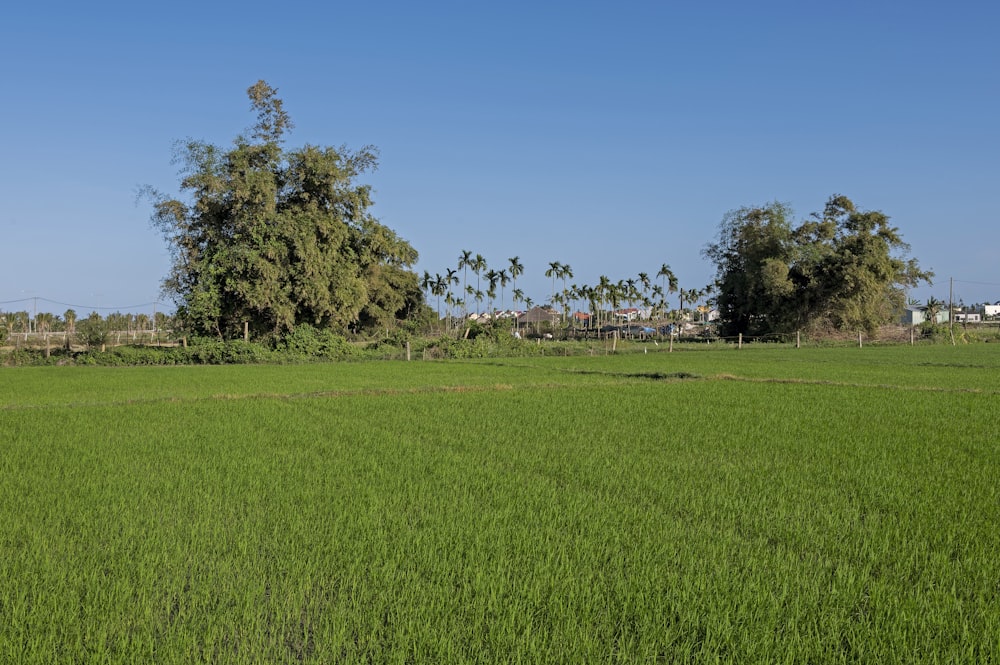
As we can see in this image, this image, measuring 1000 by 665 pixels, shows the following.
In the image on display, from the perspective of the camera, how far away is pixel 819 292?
4231cm

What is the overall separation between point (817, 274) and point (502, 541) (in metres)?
42.4

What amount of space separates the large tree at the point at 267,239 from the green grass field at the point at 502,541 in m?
16.0

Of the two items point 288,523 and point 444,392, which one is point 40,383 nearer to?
point 444,392

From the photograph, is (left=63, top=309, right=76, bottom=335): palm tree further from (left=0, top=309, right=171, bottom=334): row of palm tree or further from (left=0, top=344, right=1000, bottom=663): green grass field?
(left=0, top=344, right=1000, bottom=663): green grass field

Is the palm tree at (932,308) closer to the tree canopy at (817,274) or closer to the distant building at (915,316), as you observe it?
the distant building at (915,316)

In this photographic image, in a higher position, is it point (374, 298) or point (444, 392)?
point (374, 298)

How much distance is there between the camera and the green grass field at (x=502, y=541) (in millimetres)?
3057

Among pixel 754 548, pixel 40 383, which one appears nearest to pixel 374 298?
pixel 40 383

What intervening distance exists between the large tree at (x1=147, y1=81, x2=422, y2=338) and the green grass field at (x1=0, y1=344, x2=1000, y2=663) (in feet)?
52.5

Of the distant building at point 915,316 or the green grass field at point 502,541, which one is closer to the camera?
the green grass field at point 502,541

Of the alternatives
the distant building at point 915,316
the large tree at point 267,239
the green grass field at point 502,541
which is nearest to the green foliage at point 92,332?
the large tree at point 267,239

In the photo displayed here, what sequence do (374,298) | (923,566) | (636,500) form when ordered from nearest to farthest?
(923,566), (636,500), (374,298)

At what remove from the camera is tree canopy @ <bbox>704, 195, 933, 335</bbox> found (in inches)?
1628

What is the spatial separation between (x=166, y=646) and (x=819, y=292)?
1740 inches
